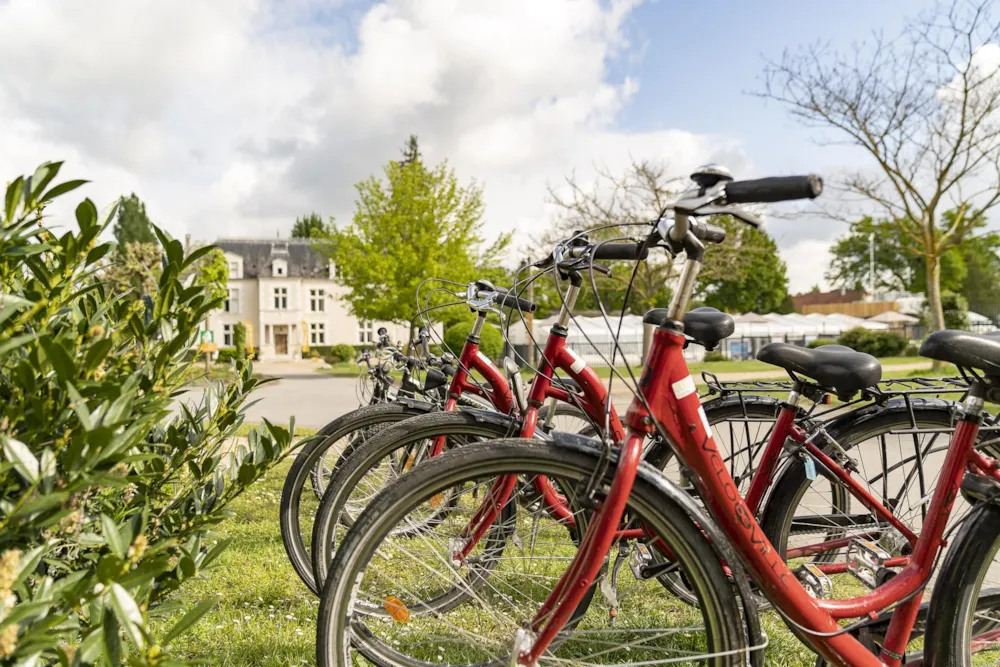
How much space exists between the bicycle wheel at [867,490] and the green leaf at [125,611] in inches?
84.4

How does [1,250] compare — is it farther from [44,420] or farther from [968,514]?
[968,514]

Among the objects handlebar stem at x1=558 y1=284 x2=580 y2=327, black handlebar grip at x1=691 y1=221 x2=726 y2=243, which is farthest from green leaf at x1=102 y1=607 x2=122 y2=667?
handlebar stem at x1=558 y1=284 x2=580 y2=327

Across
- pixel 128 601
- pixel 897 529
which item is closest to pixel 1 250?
pixel 128 601

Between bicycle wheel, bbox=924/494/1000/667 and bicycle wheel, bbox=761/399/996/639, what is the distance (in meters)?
0.44

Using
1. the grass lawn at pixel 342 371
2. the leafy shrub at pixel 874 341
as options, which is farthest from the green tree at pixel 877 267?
the grass lawn at pixel 342 371

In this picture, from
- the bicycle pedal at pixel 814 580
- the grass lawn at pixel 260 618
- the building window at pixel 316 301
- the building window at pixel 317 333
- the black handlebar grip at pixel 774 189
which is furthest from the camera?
the building window at pixel 316 301

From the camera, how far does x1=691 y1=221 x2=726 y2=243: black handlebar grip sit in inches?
69.1

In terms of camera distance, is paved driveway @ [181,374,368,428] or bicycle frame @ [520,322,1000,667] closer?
bicycle frame @ [520,322,1000,667]

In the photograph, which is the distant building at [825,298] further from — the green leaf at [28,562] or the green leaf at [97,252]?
the green leaf at [28,562]

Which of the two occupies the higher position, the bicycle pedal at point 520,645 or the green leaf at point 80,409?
the green leaf at point 80,409

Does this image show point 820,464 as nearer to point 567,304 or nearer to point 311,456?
point 567,304

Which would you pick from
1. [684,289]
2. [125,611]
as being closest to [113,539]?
[125,611]

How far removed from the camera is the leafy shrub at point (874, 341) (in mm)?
25672

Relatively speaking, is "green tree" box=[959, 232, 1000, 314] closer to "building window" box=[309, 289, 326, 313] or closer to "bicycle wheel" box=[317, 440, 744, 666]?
"building window" box=[309, 289, 326, 313]
